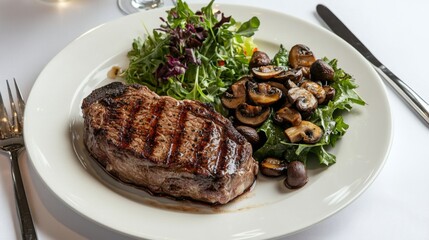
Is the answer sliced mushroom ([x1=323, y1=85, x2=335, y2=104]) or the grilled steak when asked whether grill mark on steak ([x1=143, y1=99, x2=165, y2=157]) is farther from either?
sliced mushroom ([x1=323, y1=85, x2=335, y2=104])

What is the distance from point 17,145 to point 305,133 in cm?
189

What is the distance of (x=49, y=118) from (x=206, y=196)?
1269mm

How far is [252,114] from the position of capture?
3.84 metres

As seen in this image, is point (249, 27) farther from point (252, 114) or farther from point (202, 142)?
point (202, 142)

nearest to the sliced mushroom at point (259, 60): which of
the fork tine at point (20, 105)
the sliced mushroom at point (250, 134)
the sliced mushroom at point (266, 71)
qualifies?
the sliced mushroom at point (266, 71)

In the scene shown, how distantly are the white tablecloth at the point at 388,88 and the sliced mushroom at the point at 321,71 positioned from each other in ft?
1.69

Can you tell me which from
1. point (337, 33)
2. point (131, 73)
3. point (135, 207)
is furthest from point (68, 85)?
point (337, 33)

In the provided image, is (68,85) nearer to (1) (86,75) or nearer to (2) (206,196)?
(1) (86,75)

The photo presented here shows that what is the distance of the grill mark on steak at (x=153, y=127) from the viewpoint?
341cm

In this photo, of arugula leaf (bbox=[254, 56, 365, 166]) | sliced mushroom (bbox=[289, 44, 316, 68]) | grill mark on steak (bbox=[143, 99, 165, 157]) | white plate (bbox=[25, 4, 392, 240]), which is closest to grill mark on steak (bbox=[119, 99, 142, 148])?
grill mark on steak (bbox=[143, 99, 165, 157])

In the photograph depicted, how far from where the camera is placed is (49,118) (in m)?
3.90

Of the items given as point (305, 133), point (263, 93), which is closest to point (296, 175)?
point (305, 133)

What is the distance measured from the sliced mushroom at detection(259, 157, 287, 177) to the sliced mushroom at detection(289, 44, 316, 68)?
91cm

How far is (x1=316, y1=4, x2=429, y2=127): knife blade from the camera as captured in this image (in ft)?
14.3
